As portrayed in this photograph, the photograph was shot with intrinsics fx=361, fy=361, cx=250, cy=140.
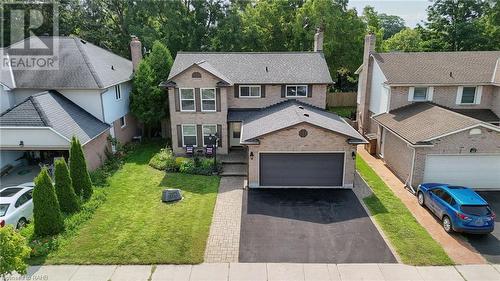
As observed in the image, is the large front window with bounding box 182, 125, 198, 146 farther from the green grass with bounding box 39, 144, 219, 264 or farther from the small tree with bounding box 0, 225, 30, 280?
the small tree with bounding box 0, 225, 30, 280

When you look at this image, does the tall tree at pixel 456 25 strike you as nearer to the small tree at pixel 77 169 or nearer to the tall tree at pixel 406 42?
the tall tree at pixel 406 42

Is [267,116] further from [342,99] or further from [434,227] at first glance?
[342,99]

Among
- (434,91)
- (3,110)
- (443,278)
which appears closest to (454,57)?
(434,91)

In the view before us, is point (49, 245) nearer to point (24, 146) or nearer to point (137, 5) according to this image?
point (24, 146)

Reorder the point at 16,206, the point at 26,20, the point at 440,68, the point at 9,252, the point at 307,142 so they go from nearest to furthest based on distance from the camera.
Answer: the point at 9,252 → the point at 16,206 → the point at 307,142 → the point at 440,68 → the point at 26,20

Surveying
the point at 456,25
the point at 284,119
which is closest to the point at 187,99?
the point at 284,119

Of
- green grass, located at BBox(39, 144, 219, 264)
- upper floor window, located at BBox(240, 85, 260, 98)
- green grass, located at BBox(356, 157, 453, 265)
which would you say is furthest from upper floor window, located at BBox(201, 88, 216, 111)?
green grass, located at BBox(356, 157, 453, 265)
